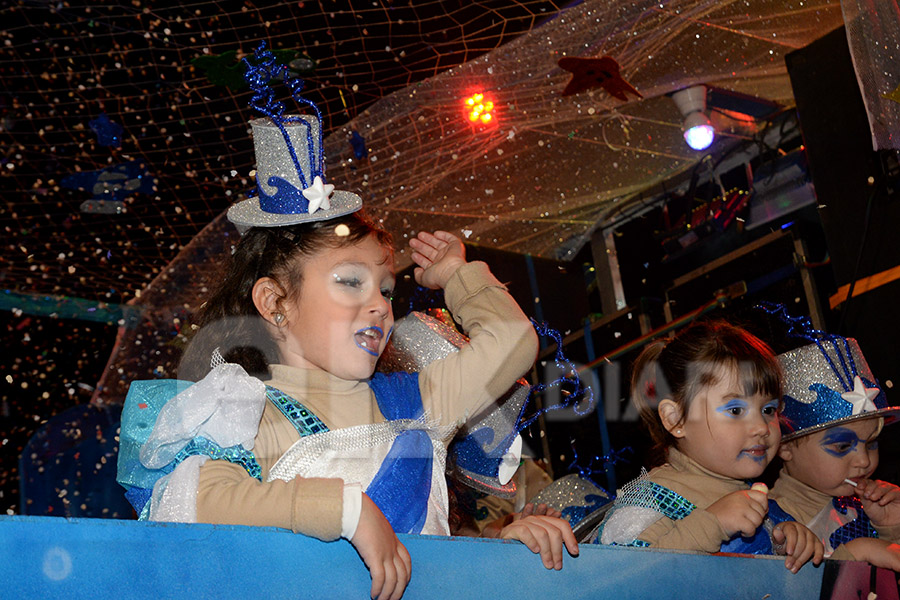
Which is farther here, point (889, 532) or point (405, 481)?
point (889, 532)

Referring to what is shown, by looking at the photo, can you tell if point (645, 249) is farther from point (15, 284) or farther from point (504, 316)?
point (15, 284)

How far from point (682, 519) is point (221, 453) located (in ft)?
2.02

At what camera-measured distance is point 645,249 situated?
8.94ft

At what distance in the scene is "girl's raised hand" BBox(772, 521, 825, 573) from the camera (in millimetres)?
938

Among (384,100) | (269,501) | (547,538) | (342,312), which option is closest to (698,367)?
(342,312)

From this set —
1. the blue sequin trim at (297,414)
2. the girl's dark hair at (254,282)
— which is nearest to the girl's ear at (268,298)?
the girl's dark hair at (254,282)

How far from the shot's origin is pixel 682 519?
1174 mm

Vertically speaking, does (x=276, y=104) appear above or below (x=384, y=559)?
above

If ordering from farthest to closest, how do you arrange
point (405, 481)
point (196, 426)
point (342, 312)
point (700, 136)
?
point (700, 136) → point (342, 312) → point (405, 481) → point (196, 426)

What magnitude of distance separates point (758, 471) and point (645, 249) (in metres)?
1.40

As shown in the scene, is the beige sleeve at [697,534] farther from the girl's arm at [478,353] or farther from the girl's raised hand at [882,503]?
the girl's raised hand at [882,503]

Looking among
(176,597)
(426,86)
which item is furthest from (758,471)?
(426,86)

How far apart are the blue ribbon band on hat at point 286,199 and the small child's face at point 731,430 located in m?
0.73

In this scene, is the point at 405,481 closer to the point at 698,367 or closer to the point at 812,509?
the point at 698,367
